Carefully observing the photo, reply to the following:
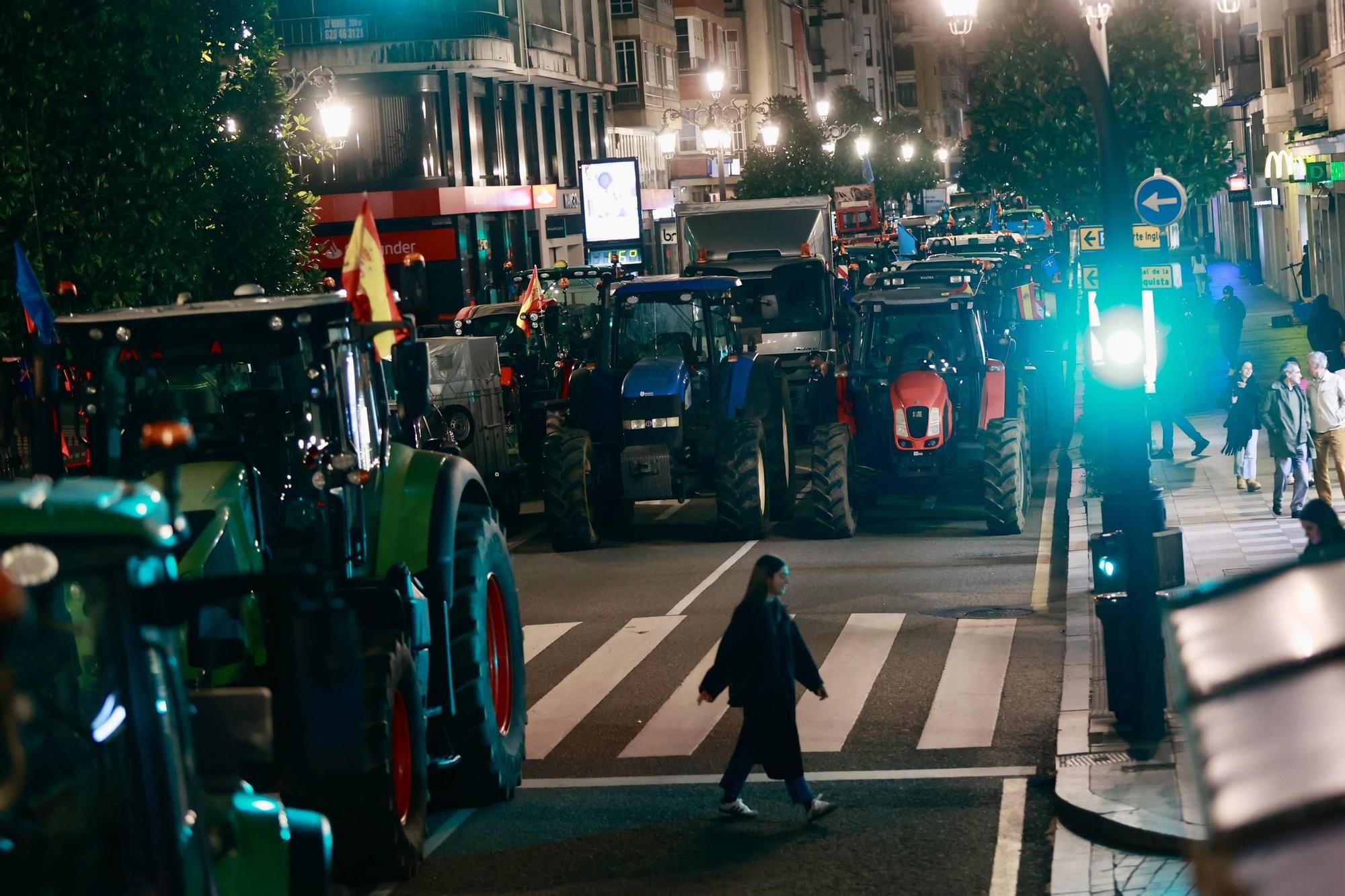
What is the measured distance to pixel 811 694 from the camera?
552 inches

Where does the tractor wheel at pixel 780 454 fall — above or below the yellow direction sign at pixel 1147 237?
below

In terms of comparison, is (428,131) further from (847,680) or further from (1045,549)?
(847,680)

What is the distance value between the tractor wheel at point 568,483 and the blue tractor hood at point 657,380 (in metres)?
0.79

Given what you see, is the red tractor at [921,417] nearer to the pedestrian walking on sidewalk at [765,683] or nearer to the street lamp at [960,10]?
the street lamp at [960,10]

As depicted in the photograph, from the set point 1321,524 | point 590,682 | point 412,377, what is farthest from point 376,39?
point 1321,524

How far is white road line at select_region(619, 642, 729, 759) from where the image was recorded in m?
12.5

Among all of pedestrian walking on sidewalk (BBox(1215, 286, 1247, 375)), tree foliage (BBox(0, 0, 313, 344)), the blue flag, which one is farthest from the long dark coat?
pedestrian walking on sidewalk (BBox(1215, 286, 1247, 375))

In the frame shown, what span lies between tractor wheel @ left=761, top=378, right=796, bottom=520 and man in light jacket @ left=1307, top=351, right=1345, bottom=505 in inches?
233

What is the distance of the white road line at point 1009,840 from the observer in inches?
372

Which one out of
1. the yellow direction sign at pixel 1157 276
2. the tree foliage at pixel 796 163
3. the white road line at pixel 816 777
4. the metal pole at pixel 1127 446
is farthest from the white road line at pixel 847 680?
the tree foliage at pixel 796 163

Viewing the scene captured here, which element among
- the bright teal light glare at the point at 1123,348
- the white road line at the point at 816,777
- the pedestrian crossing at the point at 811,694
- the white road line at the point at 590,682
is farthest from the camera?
the white road line at the point at 590,682

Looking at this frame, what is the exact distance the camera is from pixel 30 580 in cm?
465

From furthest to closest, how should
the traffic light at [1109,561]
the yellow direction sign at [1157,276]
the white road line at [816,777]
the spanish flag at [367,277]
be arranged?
the yellow direction sign at [1157,276] → the traffic light at [1109,561] → the white road line at [816,777] → the spanish flag at [367,277]

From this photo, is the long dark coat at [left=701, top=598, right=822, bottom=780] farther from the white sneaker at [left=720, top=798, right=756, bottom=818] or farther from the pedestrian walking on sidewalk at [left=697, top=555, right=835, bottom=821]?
the white sneaker at [left=720, top=798, right=756, bottom=818]
